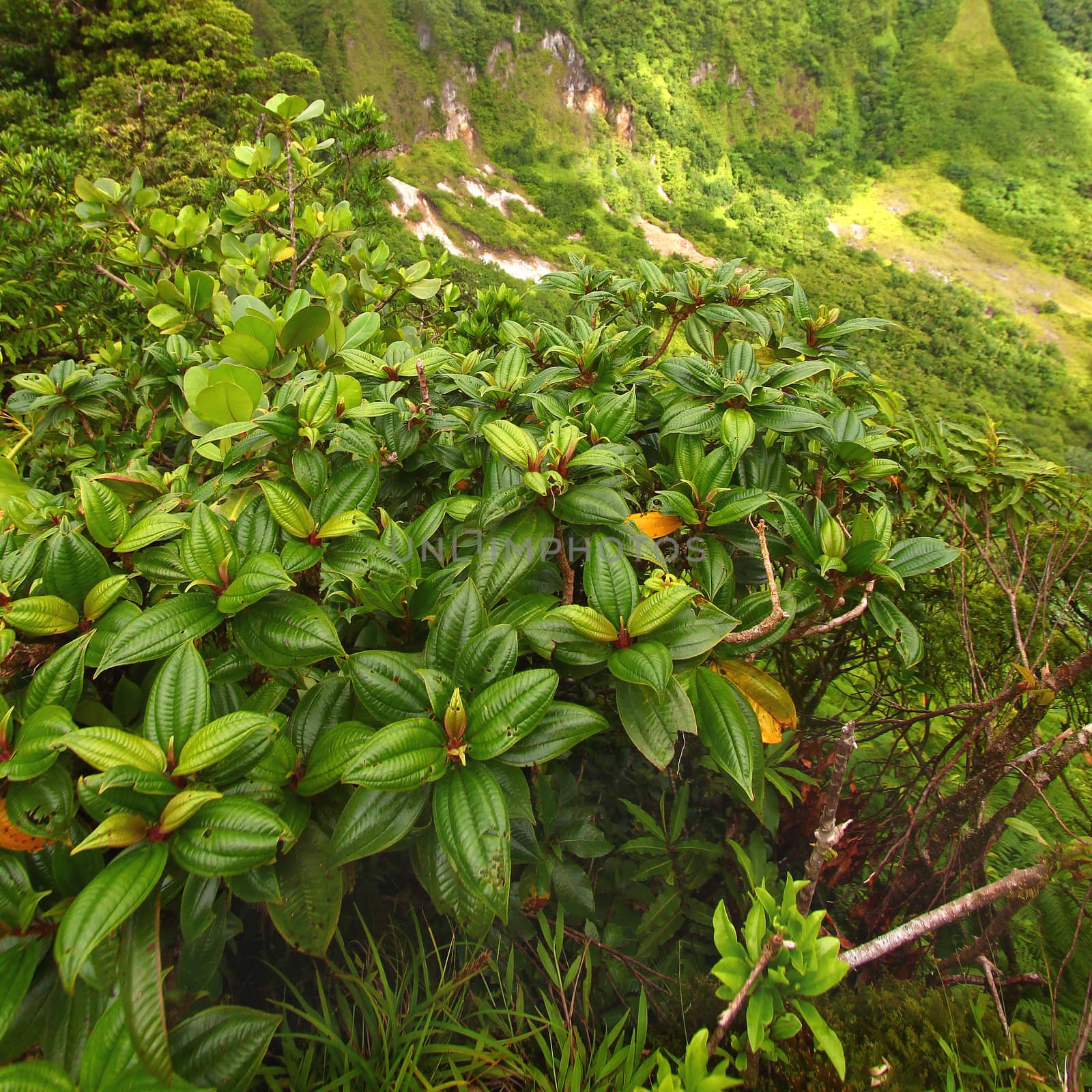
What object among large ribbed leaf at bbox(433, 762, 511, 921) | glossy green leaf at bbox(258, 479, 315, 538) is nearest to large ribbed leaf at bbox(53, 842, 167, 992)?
large ribbed leaf at bbox(433, 762, 511, 921)

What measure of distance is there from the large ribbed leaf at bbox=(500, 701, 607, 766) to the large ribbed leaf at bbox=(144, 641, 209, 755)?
301mm

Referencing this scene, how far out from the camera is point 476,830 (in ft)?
1.73

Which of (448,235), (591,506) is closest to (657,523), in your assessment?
(591,506)

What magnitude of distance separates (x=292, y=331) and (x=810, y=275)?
29.8 meters

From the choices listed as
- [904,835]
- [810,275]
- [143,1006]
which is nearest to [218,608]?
[143,1006]

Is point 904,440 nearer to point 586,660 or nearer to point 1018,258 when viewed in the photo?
point 586,660

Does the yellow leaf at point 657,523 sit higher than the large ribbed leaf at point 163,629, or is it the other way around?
the yellow leaf at point 657,523

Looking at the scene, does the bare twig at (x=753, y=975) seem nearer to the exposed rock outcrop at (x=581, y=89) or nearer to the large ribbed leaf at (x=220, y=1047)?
the large ribbed leaf at (x=220, y=1047)

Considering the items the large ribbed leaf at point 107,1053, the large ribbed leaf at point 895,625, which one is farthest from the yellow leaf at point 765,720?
the large ribbed leaf at point 107,1053

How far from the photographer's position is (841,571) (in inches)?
33.5

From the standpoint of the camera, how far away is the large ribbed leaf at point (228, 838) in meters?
0.47

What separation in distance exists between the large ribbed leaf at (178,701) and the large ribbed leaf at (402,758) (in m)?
0.16

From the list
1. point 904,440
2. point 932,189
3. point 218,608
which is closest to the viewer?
point 218,608

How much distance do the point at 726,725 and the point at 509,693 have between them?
279 mm
